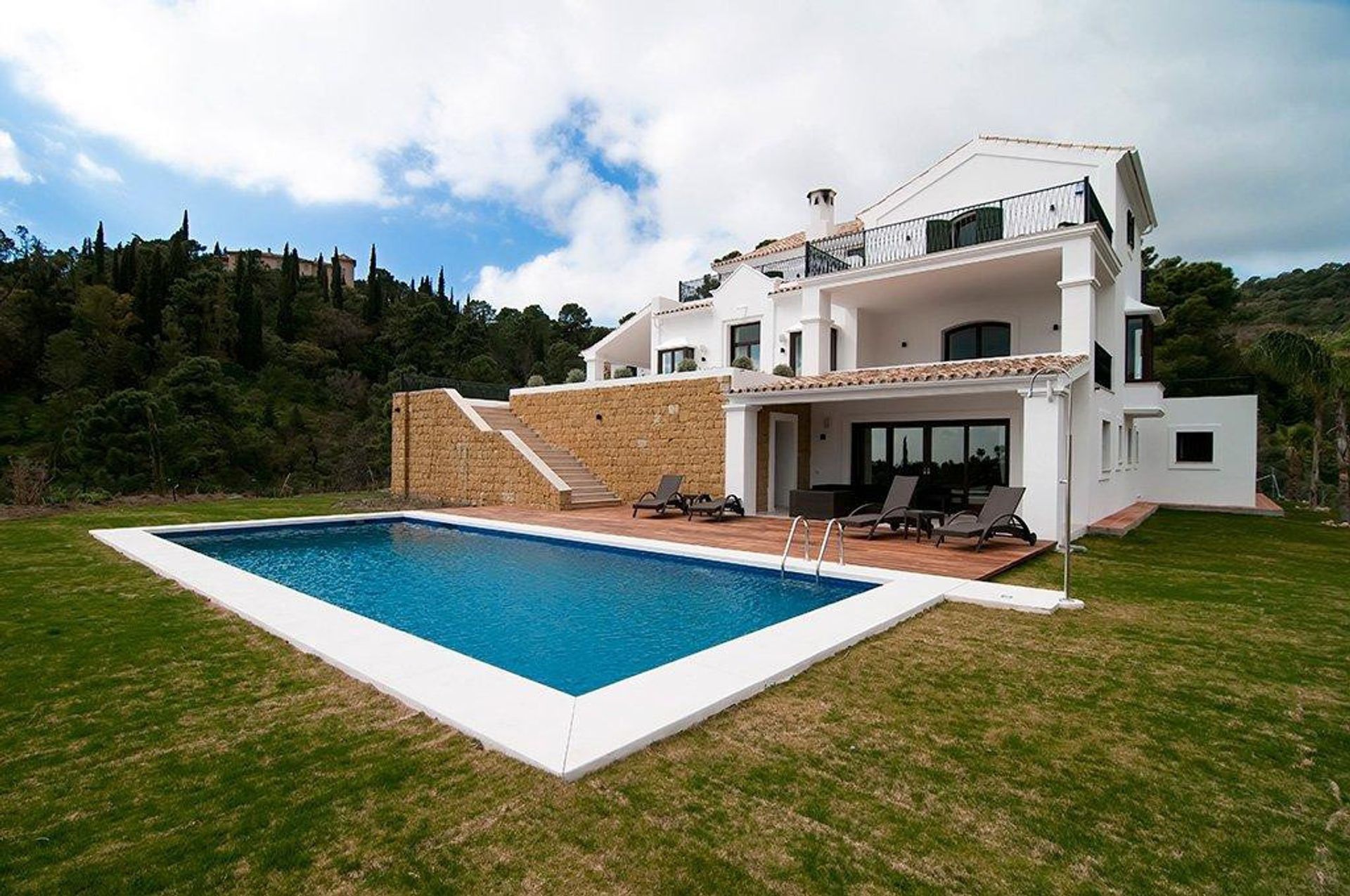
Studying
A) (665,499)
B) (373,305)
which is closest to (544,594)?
(665,499)

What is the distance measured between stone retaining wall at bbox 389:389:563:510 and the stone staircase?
71 centimetres

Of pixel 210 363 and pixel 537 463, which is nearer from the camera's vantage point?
pixel 537 463

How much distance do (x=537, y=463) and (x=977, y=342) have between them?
40.6ft

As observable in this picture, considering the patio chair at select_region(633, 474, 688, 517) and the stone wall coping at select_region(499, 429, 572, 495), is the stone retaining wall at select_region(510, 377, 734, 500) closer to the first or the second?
the patio chair at select_region(633, 474, 688, 517)

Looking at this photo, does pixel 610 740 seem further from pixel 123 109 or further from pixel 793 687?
pixel 123 109

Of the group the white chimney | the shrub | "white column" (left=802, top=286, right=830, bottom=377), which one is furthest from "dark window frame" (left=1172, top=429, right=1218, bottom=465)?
the shrub

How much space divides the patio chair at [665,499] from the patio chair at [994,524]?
609cm

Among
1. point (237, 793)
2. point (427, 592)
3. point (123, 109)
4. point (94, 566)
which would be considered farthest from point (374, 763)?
point (123, 109)

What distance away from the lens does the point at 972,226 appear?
17.7 m

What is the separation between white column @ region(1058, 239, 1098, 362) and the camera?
13.2 meters

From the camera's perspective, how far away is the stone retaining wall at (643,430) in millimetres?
16609

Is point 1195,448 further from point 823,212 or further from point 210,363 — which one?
point 210,363

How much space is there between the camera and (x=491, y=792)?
3201 millimetres

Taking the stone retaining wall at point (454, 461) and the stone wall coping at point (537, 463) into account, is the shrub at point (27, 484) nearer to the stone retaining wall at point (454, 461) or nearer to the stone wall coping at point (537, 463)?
the stone retaining wall at point (454, 461)
